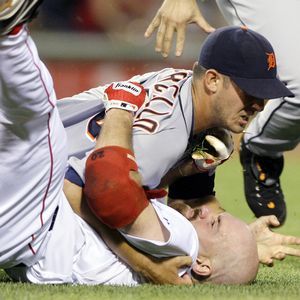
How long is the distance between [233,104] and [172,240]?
2.44 feet

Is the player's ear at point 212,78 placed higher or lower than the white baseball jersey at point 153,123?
higher

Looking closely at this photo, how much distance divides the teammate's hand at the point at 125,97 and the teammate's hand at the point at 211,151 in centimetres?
35

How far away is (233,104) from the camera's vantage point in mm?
4207

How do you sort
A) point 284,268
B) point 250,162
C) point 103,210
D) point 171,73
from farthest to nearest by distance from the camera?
point 250,162 < point 284,268 < point 171,73 < point 103,210

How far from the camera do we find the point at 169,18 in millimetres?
4961

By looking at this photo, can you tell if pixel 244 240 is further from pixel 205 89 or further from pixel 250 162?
pixel 250 162

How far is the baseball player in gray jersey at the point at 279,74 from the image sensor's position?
4973 mm

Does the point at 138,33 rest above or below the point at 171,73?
below

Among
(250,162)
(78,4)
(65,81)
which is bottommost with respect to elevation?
(65,81)

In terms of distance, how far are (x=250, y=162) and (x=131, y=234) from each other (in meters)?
2.22

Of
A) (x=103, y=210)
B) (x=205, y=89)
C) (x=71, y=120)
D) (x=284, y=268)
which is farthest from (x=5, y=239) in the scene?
(x=284, y=268)

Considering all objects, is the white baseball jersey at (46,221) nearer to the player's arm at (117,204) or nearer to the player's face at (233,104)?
the player's arm at (117,204)

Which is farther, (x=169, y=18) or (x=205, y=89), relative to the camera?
(x=169, y=18)

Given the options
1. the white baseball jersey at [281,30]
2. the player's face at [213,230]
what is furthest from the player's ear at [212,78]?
the white baseball jersey at [281,30]
